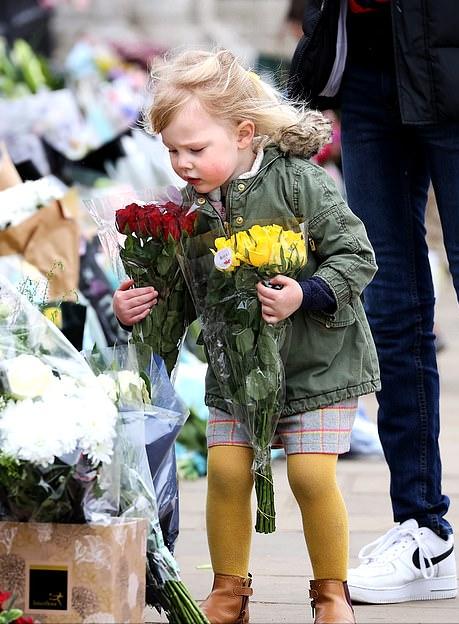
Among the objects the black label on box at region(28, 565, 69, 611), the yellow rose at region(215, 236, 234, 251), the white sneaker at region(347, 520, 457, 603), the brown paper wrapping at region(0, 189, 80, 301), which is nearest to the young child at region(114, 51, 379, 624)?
the yellow rose at region(215, 236, 234, 251)

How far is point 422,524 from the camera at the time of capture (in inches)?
140

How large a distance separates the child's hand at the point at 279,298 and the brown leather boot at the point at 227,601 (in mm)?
650

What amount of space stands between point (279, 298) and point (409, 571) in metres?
0.97

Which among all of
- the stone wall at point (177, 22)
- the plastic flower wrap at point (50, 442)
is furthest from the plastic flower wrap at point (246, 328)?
the stone wall at point (177, 22)

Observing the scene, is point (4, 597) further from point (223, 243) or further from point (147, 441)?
point (223, 243)

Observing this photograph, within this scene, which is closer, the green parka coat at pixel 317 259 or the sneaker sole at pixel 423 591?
the green parka coat at pixel 317 259

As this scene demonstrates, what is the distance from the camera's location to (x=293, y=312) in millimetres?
3014

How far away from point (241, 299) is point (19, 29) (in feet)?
44.7

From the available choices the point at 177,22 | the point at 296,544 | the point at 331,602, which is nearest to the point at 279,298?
the point at 331,602

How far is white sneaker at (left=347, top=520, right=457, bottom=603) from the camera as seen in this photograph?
3.48 m

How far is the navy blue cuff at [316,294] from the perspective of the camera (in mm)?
2984

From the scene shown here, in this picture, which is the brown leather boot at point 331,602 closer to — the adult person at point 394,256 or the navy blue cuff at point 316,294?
the adult person at point 394,256

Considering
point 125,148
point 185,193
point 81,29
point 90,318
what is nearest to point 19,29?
point 81,29

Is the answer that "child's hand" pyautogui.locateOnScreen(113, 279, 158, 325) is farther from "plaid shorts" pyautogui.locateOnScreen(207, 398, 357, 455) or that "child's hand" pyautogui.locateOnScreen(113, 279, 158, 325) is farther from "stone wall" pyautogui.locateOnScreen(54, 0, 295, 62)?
"stone wall" pyautogui.locateOnScreen(54, 0, 295, 62)
